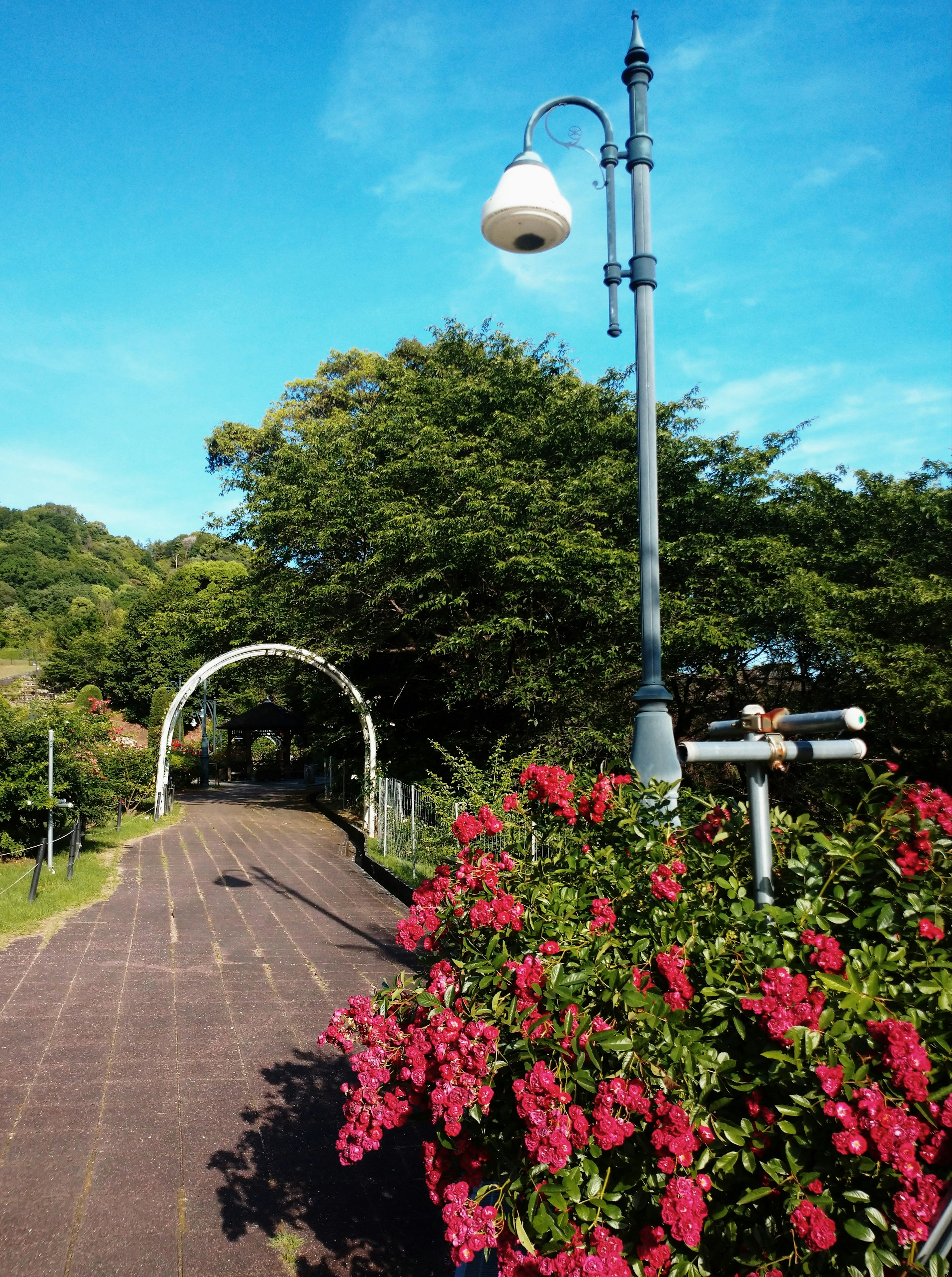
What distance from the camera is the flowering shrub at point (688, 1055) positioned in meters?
1.63

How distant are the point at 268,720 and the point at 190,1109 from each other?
85.1 ft

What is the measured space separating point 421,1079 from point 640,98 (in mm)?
4642

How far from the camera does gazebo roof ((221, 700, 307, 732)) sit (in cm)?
2934

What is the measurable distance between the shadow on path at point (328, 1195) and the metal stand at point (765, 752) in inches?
76.8

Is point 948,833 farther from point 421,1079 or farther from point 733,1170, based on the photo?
point 421,1079

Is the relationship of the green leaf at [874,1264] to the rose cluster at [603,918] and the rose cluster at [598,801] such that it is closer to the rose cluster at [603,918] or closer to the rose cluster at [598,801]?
the rose cluster at [603,918]

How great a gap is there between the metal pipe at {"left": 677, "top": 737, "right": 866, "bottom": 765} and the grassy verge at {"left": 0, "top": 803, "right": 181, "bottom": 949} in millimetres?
6722

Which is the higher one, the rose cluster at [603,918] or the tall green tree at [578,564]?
the tall green tree at [578,564]

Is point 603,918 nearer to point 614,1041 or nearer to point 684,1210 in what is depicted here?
point 614,1041

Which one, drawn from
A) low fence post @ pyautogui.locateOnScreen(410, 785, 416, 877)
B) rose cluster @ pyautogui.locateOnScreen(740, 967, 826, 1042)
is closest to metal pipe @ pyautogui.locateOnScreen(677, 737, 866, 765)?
rose cluster @ pyautogui.locateOnScreen(740, 967, 826, 1042)

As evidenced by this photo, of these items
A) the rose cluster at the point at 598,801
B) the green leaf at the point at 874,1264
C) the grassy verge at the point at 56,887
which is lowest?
the grassy verge at the point at 56,887

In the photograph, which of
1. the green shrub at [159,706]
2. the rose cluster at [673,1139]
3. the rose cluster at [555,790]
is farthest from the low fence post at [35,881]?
the green shrub at [159,706]

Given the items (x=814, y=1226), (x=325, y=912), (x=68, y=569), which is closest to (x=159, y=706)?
(x=325, y=912)

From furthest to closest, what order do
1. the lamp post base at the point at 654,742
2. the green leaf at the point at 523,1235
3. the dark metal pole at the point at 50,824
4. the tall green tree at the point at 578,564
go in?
the tall green tree at the point at 578,564
the dark metal pole at the point at 50,824
the lamp post base at the point at 654,742
the green leaf at the point at 523,1235
